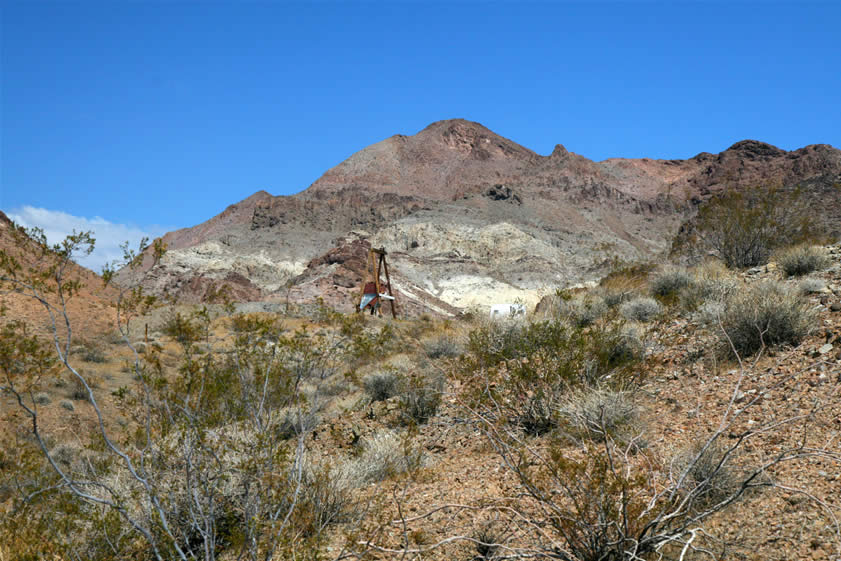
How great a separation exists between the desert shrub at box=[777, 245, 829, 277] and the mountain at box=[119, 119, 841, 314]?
33.9ft

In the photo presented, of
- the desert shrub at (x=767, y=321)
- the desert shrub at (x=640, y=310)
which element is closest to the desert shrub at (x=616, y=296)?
the desert shrub at (x=640, y=310)

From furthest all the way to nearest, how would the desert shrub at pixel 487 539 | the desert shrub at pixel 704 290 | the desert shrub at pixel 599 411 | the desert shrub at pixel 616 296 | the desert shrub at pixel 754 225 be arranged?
the desert shrub at pixel 754 225
the desert shrub at pixel 616 296
the desert shrub at pixel 704 290
the desert shrub at pixel 599 411
the desert shrub at pixel 487 539

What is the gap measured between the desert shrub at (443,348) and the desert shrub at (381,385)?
226 cm

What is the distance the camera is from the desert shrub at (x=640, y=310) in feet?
31.7

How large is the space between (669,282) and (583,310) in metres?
1.94

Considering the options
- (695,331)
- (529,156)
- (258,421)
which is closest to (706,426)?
(695,331)

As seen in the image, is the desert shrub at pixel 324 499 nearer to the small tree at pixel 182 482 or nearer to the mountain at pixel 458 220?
the small tree at pixel 182 482

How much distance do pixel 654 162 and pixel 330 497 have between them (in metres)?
164

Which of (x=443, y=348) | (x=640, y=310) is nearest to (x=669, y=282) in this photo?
(x=640, y=310)

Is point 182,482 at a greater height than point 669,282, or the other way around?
point 669,282

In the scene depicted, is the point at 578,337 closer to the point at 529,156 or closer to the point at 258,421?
the point at 258,421

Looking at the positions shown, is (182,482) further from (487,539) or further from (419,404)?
(419,404)

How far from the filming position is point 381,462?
5781mm

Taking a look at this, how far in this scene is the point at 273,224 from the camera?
9219 cm
